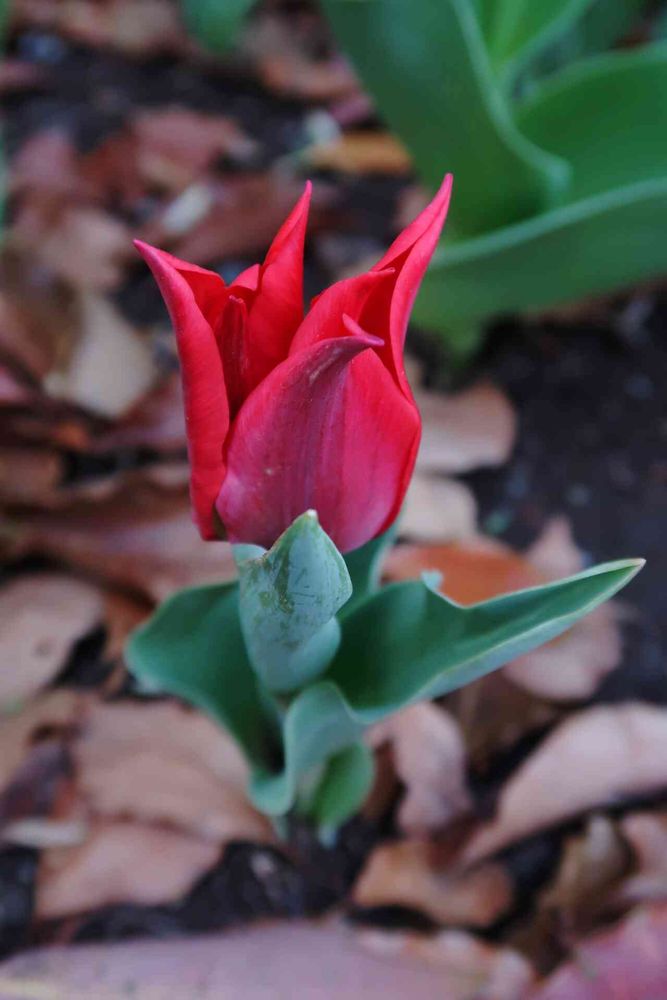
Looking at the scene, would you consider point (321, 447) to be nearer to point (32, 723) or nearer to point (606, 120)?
point (32, 723)

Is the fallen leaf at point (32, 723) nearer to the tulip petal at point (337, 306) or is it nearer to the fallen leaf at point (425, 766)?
the fallen leaf at point (425, 766)

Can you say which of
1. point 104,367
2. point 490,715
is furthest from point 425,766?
point 104,367

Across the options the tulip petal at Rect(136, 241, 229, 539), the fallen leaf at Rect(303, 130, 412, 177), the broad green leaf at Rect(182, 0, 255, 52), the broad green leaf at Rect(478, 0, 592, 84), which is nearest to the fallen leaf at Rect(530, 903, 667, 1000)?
the tulip petal at Rect(136, 241, 229, 539)

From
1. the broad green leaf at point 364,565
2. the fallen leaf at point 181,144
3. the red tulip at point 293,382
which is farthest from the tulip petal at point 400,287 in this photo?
the fallen leaf at point 181,144

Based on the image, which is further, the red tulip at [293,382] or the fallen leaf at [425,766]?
the fallen leaf at [425,766]

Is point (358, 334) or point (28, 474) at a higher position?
point (358, 334)

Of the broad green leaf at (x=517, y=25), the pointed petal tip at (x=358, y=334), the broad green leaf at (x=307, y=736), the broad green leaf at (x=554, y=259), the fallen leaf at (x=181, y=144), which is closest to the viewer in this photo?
the pointed petal tip at (x=358, y=334)
